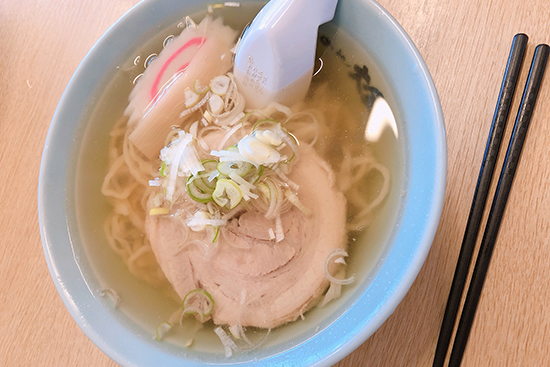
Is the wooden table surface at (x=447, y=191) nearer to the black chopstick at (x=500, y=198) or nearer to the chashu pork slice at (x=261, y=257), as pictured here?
the black chopstick at (x=500, y=198)

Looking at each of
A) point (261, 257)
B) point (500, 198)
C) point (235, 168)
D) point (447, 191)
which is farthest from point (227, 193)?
point (500, 198)

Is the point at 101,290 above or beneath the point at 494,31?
beneath

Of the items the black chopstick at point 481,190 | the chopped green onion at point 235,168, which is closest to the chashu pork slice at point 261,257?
the chopped green onion at point 235,168

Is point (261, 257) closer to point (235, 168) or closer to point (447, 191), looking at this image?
point (235, 168)

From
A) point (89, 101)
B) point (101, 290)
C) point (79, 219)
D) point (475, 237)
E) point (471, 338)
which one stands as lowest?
point (471, 338)

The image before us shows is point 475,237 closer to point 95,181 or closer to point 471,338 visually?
point 471,338


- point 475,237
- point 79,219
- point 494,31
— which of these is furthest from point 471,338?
point 79,219
